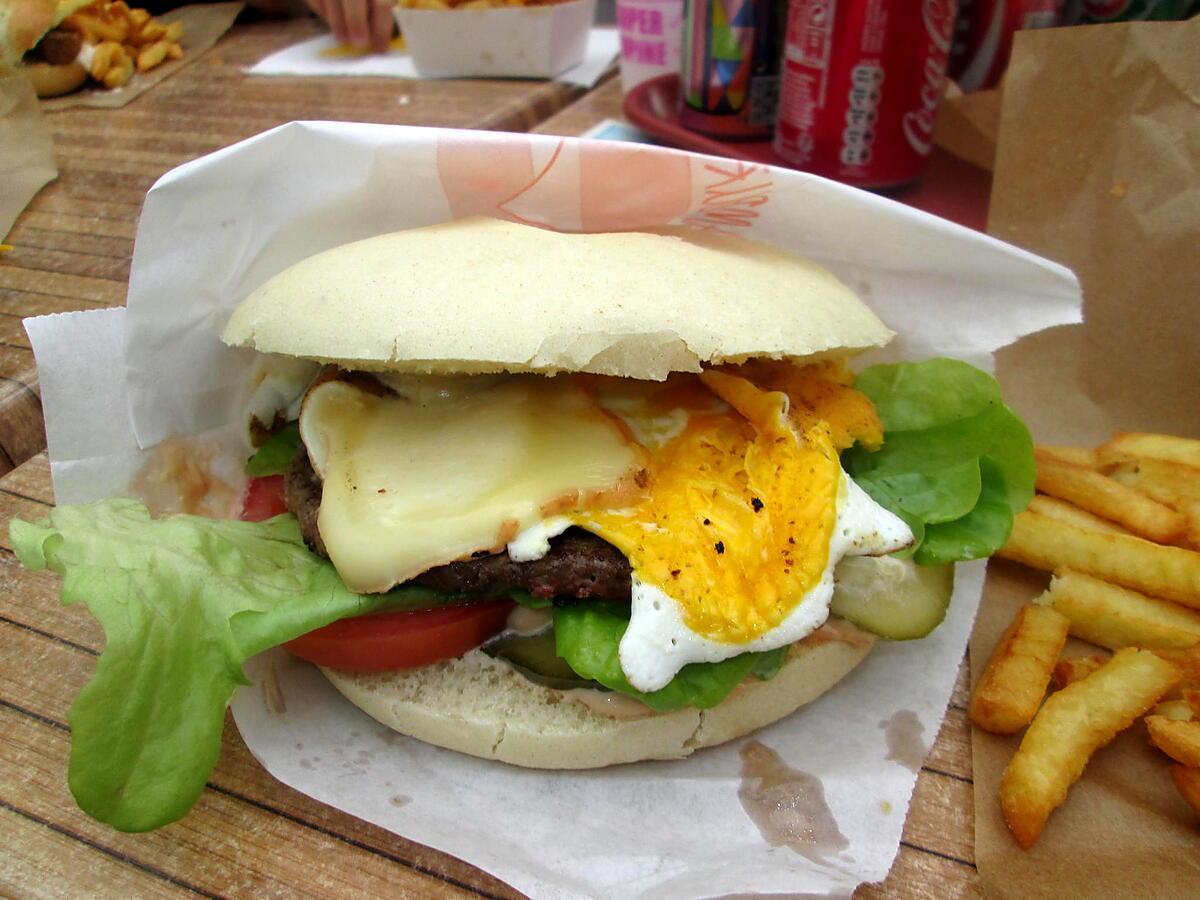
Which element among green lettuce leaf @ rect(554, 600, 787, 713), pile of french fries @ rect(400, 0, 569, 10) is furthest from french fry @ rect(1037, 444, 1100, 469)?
pile of french fries @ rect(400, 0, 569, 10)

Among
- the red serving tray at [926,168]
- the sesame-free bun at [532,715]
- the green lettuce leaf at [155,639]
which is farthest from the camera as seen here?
the red serving tray at [926,168]

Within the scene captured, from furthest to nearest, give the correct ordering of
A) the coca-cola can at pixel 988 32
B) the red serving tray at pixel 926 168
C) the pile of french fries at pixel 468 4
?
the pile of french fries at pixel 468 4, the coca-cola can at pixel 988 32, the red serving tray at pixel 926 168

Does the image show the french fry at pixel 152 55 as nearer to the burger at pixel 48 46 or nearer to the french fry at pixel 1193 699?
the burger at pixel 48 46

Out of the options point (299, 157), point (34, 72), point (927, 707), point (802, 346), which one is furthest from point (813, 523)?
point (34, 72)

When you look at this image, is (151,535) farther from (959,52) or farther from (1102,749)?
(959,52)

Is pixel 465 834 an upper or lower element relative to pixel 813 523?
lower

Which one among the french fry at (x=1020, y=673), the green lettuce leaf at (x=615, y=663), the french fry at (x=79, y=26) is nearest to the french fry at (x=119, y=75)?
the french fry at (x=79, y=26)

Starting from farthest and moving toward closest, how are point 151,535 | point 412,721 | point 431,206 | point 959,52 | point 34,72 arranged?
point 34,72, point 959,52, point 431,206, point 412,721, point 151,535
